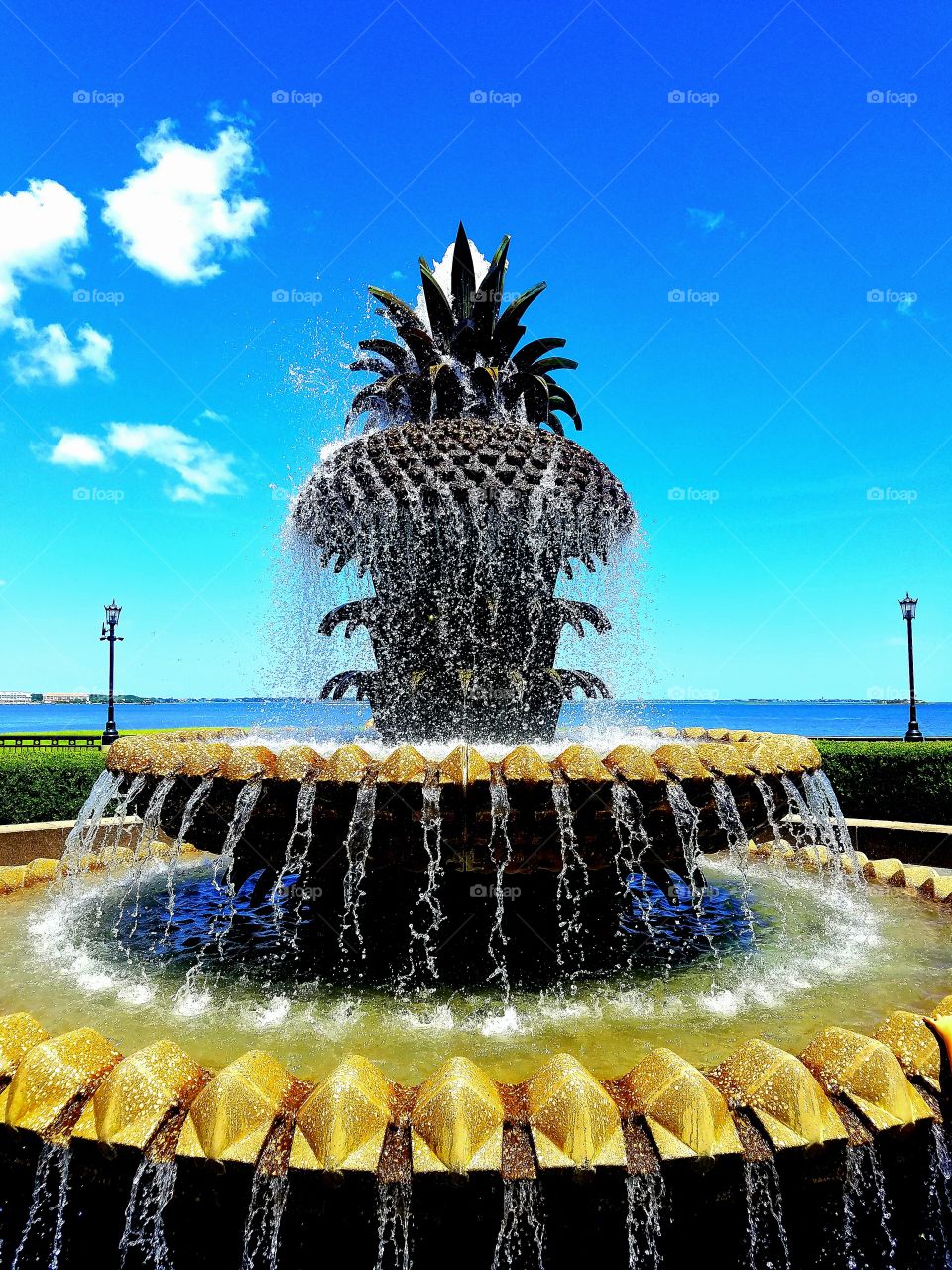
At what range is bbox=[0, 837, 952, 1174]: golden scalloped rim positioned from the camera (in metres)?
2.33

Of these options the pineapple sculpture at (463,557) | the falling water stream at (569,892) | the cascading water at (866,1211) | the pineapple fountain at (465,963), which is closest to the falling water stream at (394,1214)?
the pineapple fountain at (465,963)

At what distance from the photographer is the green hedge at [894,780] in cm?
1119

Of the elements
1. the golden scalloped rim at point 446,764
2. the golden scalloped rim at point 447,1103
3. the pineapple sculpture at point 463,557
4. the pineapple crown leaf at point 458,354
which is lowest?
the golden scalloped rim at point 447,1103

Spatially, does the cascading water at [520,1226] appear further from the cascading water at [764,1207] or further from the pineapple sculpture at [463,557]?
the pineapple sculpture at [463,557]

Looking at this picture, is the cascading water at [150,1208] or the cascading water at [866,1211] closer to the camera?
the cascading water at [150,1208]

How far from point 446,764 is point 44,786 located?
9.30 metres

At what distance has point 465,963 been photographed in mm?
4395

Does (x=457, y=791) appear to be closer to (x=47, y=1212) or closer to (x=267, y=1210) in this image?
(x=267, y=1210)

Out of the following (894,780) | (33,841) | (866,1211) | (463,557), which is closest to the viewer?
(866,1211)

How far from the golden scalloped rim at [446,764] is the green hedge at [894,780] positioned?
8871 millimetres

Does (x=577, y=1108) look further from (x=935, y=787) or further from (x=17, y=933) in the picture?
(x=935, y=787)

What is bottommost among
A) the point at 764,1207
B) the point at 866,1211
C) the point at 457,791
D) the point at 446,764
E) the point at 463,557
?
the point at 866,1211

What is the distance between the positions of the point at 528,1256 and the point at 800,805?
10.5ft

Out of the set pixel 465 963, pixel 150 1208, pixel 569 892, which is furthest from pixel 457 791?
pixel 150 1208
